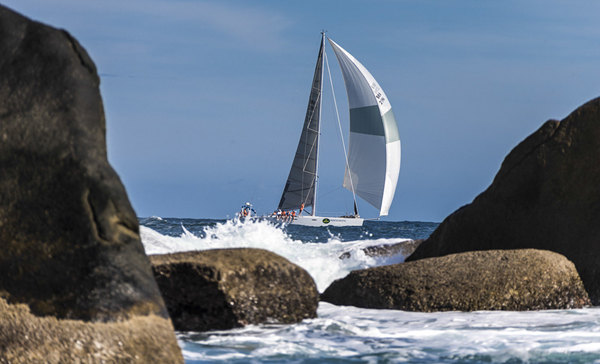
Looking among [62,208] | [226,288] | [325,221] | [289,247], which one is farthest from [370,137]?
[62,208]

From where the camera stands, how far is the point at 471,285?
21.7 ft

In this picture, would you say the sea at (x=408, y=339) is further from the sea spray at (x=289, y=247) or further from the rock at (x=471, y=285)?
the sea spray at (x=289, y=247)

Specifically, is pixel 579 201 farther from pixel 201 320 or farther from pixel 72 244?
pixel 72 244

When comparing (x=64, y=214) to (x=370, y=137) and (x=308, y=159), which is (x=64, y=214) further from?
(x=308, y=159)

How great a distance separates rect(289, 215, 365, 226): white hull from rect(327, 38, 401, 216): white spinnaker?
3540 millimetres

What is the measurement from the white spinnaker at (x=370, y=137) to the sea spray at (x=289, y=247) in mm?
25411

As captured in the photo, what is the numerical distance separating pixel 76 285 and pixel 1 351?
51 centimetres

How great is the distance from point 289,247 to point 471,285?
364 inches

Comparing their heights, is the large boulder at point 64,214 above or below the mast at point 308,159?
below

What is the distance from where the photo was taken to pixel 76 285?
3.58 m

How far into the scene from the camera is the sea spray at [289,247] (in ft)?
33.8

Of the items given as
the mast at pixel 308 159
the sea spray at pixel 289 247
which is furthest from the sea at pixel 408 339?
the mast at pixel 308 159

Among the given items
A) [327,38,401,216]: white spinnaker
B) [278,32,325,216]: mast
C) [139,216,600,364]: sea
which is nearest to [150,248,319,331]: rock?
[139,216,600,364]: sea

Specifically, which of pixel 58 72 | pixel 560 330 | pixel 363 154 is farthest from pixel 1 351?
pixel 363 154
